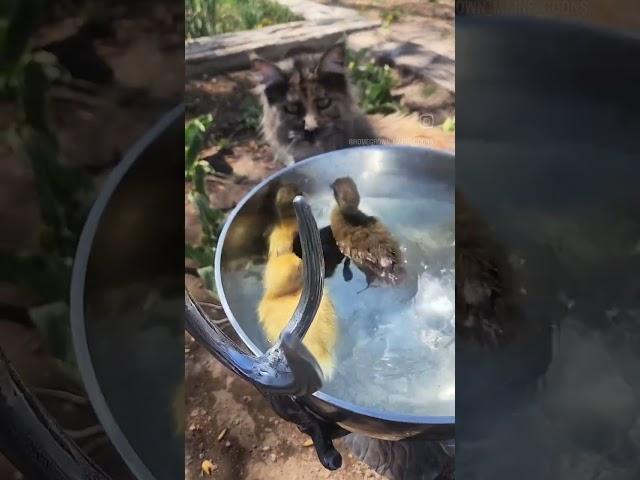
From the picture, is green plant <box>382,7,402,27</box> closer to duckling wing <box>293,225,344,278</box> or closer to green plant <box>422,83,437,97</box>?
green plant <box>422,83,437,97</box>

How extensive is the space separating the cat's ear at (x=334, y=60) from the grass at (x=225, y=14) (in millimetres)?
67

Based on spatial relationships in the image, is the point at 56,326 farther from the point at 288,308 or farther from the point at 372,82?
the point at 372,82

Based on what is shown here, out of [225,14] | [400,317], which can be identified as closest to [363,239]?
[400,317]

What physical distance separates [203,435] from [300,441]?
0.14 metres

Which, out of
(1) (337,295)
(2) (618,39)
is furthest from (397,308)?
(2) (618,39)

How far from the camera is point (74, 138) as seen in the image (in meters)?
0.95

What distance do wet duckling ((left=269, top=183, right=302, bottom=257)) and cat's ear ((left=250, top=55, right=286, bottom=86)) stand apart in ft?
0.52

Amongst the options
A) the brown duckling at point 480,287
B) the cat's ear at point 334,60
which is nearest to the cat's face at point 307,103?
the cat's ear at point 334,60

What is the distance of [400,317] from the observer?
0.96 m

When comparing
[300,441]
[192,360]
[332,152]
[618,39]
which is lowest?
[300,441]

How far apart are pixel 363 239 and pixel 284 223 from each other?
0.12 metres

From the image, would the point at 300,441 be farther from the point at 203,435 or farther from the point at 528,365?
the point at 528,365

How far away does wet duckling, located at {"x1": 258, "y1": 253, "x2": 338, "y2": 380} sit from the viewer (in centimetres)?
94

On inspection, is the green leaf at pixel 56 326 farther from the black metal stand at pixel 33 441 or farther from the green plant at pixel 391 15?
the green plant at pixel 391 15
